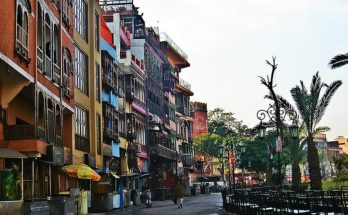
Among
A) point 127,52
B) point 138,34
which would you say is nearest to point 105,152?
point 127,52

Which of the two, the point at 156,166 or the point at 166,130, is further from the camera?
the point at 166,130

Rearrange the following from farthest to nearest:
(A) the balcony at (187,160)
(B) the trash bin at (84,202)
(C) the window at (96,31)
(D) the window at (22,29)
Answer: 1. (A) the balcony at (187,160)
2. (C) the window at (96,31)
3. (B) the trash bin at (84,202)
4. (D) the window at (22,29)

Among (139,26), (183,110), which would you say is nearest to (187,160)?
(183,110)

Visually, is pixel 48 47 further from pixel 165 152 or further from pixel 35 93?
pixel 165 152

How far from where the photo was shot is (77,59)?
3316 cm

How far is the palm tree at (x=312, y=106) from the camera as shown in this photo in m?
34.4

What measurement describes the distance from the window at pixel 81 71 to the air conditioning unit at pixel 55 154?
8019mm

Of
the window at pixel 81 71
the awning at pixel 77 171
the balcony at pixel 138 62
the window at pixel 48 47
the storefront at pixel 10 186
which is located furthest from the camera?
the balcony at pixel 138 62

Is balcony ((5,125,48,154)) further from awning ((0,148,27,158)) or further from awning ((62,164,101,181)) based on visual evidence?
awning ((62,164,101,181))

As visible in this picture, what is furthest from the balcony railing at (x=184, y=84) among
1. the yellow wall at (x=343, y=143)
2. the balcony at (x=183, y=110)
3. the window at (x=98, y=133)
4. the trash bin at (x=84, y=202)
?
the yellow wall at (x=343, y=143)

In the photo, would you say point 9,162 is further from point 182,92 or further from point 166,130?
point 182,92

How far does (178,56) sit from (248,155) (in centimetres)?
1670

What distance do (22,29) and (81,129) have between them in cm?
1332

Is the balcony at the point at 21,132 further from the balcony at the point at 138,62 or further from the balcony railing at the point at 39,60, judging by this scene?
the balcony at the point at 138,62
